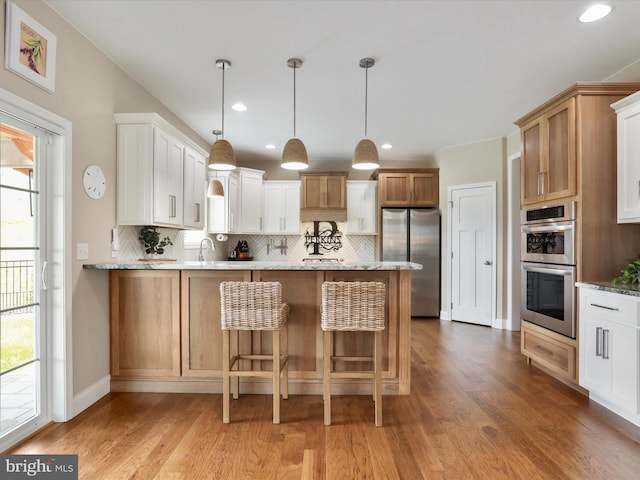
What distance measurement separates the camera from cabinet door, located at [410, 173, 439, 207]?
5.84 metres

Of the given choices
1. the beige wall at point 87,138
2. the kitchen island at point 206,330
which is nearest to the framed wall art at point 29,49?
the beige wall at point 87,138

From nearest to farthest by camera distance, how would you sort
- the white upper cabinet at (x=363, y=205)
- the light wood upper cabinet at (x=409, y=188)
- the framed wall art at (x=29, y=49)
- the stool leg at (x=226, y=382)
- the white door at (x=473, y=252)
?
the framed wall art at (x=29, y=49) < the stool leg at (x=226, y=382) < the white door at (x=473, y=252) < the light wood upper cabinet at (x=409, y=188) < the white upper cabinet at (x=363, y=205)

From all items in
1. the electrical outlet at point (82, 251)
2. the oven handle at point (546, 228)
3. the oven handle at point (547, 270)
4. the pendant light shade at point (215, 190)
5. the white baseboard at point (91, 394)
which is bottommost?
the white baseboard at point (91, 394)

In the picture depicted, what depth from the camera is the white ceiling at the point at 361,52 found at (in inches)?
91.2

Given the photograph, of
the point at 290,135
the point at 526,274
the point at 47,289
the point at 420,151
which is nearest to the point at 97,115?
the point at 47,289

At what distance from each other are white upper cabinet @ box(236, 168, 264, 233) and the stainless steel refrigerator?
2.08 meters

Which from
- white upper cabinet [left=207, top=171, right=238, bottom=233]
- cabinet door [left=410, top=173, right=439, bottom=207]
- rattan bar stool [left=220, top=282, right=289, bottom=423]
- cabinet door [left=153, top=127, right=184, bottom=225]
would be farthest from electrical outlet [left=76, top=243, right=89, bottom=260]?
cabinet door [left=410, top=173, right=439, bottom=207]

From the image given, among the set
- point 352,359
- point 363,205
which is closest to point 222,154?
point 352,359

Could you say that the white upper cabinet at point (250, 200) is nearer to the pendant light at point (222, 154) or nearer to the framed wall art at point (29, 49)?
the pendant light at point (222, 154)

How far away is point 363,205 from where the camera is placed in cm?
611

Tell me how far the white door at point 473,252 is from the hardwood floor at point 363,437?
222 cm

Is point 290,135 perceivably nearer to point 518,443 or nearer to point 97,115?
point 97,115

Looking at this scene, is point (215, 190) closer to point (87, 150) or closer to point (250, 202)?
point (250, 202)

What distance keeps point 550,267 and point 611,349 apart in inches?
31.6
